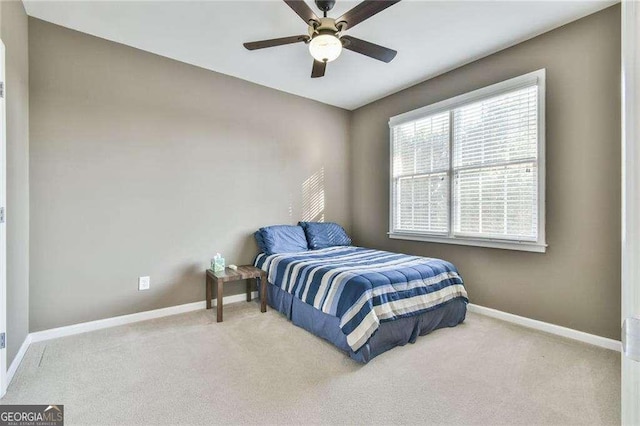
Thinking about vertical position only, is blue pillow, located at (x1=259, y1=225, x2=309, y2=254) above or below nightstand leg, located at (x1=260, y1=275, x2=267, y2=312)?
above

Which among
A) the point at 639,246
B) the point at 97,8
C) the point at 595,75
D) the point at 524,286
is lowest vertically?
the point at 524,286

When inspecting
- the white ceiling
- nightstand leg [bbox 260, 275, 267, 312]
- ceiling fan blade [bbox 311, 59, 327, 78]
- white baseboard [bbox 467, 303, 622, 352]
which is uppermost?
the white ceiling

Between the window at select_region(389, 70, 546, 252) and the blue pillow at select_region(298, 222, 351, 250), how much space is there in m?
0.77

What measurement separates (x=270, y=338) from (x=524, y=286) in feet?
8.00

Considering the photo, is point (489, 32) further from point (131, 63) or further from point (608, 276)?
point (131, 63)

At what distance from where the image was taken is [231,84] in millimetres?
3650

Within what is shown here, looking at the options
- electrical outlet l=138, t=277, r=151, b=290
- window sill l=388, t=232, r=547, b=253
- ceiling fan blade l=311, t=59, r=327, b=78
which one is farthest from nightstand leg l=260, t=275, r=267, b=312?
ceiling fan blade l=311, t=59, r=327, b=78

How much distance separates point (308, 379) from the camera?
79.7 inches

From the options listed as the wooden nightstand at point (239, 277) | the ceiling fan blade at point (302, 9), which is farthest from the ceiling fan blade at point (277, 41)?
the wooden nightstand at point (239, 277)

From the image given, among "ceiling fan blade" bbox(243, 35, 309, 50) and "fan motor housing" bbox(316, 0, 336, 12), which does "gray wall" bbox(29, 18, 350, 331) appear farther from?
"fan motor housing" bbox(316, 0, 336, 12)

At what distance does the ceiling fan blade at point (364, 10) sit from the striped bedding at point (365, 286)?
187 centimetres

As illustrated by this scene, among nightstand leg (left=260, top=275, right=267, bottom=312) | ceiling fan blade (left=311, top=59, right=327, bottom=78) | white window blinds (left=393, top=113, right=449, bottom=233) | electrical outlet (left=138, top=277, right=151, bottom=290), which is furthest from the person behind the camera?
white window blinds (left=393, top=113, right=449, bottom=233)

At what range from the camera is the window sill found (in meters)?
2.83

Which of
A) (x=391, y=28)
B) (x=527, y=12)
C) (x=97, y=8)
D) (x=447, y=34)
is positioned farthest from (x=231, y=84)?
(x=527, y=12)
